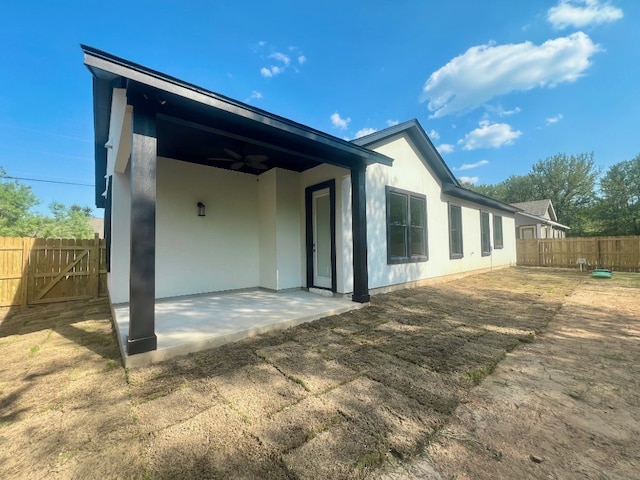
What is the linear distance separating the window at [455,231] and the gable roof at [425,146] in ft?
1.65

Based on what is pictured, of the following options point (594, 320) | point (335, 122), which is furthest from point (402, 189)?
point (335, 122)

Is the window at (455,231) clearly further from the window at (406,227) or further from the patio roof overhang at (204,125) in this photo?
the patio roof overhang at (204,125)

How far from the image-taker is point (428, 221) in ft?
24.9

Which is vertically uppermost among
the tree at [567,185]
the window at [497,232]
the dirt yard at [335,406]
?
the tree at [567,185]

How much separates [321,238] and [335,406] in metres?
4.29

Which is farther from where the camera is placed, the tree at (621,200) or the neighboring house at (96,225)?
the neighboring house at (96,225)

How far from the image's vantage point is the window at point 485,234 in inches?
410

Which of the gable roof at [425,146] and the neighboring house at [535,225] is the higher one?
the gable roof at [425,146]

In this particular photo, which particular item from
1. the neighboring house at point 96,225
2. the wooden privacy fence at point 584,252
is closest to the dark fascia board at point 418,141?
the wooden privacy fence at point 584,252

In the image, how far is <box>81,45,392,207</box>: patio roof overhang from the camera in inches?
100.0

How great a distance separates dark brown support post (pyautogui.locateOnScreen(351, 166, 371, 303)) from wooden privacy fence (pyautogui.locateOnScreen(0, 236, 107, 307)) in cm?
663

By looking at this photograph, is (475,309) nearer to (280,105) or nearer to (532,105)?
(280,105)

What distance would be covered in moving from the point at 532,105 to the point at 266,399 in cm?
2002

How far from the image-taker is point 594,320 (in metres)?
4.15
